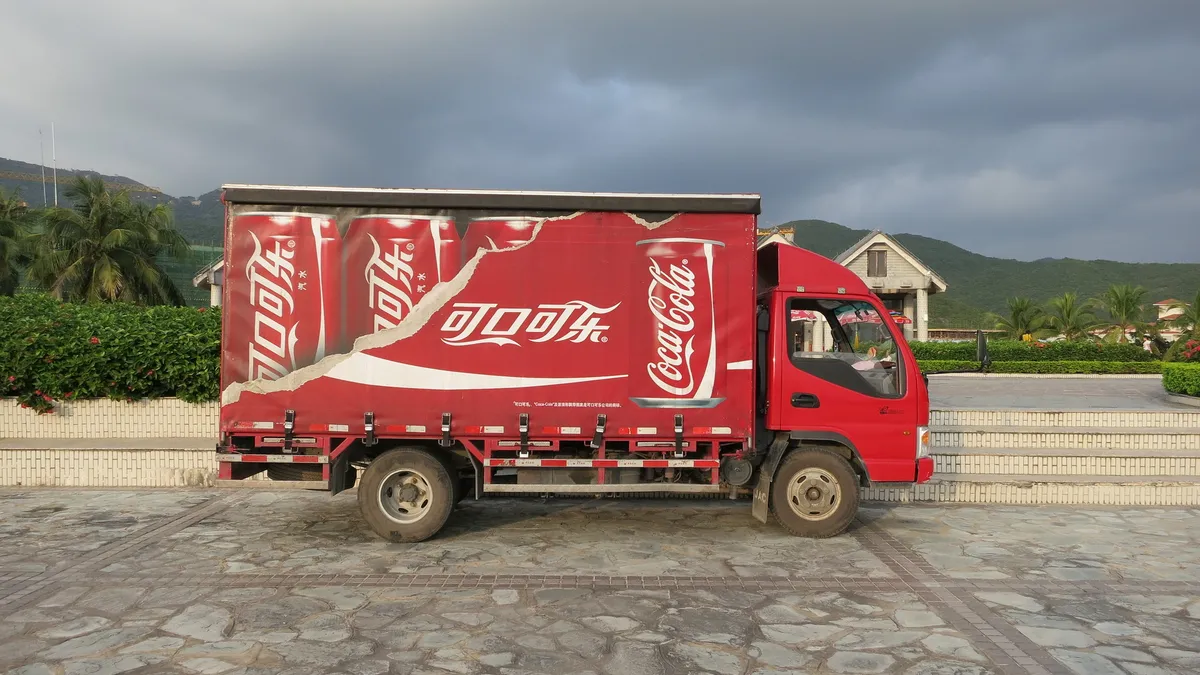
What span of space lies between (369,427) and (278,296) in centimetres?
149

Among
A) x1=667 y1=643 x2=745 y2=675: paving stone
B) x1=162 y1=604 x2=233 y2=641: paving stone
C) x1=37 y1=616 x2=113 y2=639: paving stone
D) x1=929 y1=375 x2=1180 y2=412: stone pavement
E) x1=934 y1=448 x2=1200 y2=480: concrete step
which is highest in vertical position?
x1=929 y1=375 x2=1180 y2=412: stone pavement

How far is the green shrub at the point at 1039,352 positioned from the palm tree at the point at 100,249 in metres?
30.1

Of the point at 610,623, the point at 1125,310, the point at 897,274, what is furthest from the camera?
the point at 1125,310

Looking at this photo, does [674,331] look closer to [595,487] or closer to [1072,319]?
[595,487]

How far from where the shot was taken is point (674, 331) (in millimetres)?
6891

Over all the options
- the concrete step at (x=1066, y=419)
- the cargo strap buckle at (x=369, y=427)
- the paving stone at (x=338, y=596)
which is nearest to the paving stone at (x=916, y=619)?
the paving stone at (x=338, y=596)

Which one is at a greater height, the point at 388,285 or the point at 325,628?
the point at 388,285

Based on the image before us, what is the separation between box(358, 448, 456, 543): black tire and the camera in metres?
6.98

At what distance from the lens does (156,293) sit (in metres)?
26.0

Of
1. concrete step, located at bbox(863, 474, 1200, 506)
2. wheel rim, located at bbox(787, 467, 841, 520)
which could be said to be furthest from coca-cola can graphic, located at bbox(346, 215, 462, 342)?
concrete step, located at bbox(863, 474, 1200, 506)

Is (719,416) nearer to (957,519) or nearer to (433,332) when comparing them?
(433,332)

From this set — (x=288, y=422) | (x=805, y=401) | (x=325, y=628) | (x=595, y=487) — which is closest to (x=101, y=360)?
(x=288, y=422)

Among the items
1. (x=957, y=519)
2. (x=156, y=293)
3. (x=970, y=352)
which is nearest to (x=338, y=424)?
(x=957, y=519)

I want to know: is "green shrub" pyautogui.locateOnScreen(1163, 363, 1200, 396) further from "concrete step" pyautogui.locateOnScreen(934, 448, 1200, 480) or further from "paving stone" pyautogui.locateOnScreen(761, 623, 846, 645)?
"paving stone" pyautogui.locateOnScreen(761, 623, 846, 645)
